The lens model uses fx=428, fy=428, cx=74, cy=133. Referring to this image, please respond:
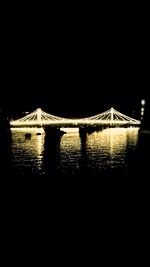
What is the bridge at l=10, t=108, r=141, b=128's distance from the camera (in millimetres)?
99338

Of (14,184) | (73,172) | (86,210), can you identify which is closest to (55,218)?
(86,210)

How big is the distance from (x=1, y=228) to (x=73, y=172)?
11.3 meters

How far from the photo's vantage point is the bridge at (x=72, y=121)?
9934cm

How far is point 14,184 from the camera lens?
16031mm

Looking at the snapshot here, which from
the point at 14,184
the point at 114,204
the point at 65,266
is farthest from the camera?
the point at 14,184

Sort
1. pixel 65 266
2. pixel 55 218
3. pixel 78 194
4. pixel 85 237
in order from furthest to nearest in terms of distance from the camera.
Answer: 1. pixel 78 194
2. pixel 55 218
3. pixel 85 237
4. pixel 65 266

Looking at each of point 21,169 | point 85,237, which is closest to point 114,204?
point 85,237

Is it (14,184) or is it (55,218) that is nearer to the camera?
(55,218)

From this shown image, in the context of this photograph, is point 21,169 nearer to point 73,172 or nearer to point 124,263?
point 73,172

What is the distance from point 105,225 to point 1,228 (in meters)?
2.21

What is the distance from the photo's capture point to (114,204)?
11727 millimetres

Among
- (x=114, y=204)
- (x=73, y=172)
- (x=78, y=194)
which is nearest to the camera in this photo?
(x=114, y=204)

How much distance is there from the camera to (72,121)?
101000 mm

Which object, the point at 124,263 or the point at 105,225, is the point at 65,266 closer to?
the point at 124,263
